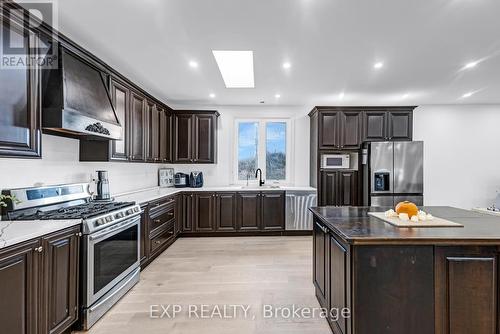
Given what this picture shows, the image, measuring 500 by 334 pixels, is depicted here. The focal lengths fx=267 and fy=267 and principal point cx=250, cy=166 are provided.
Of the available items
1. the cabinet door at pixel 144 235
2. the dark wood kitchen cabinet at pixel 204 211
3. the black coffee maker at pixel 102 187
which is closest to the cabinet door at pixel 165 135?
the dark wood kitchen cabinet at pixel 204 211

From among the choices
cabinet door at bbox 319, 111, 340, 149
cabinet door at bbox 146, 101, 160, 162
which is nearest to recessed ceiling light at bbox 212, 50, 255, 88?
cabinet door at bbox 146, 101, 160, 162

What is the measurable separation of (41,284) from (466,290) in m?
2.77

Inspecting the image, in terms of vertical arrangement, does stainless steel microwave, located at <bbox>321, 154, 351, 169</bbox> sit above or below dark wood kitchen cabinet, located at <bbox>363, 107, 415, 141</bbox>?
below

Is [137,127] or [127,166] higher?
[137,127]

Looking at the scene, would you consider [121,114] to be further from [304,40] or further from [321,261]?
[321,261]

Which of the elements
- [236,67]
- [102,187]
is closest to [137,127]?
[102,187]

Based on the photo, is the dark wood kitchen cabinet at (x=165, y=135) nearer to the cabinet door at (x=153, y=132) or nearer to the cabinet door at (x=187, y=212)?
the cabinet door at (x=153, y=132)

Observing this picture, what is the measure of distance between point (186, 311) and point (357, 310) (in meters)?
1.62

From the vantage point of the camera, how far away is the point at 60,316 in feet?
6.49

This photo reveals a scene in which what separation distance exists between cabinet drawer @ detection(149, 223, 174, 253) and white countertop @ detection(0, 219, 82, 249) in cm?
172

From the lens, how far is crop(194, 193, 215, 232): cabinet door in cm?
505

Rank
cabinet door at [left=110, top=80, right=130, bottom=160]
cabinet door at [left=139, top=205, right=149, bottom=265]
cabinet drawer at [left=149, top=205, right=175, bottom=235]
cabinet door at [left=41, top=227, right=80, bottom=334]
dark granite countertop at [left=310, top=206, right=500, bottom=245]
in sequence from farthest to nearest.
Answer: cabinet drawer at [left=149, top=205, right=175, bottom=235]
cabinet door at [left=139, top=205, right=149, bottom=265]
cabinet door at [left=110, top=80, right=130, bottom=160]
cabinet door at [left=41, top=227, right=80, bottom=334]
dark granite countertop at [left=310, top=206, right=500, bottom=245]

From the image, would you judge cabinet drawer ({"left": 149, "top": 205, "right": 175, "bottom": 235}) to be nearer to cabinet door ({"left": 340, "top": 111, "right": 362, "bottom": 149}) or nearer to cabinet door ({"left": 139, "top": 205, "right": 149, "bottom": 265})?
cabinet door ({"left": 139, "top": 205, "right": 149, "bottom": 265})

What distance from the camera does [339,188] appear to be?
524 cm
